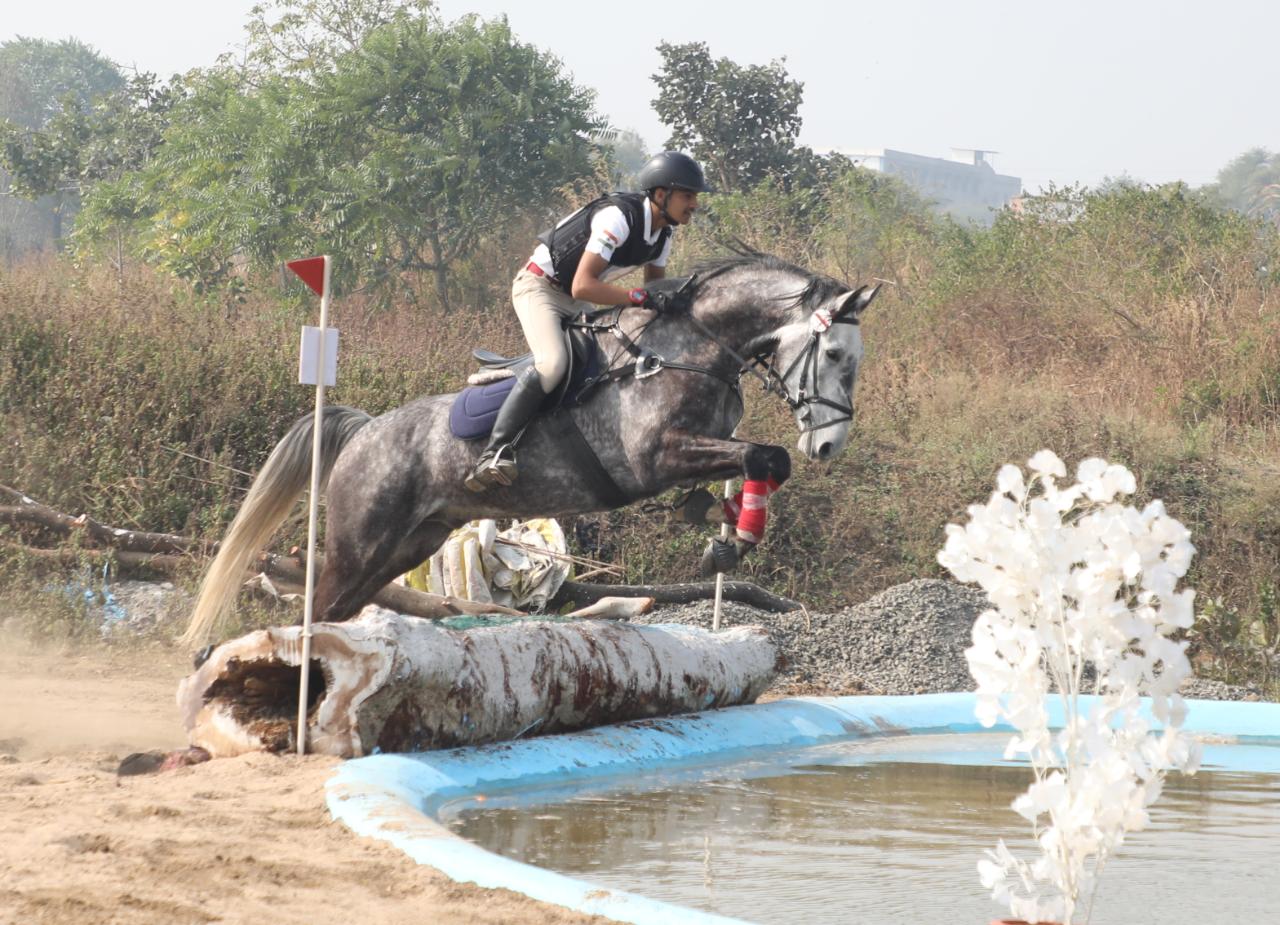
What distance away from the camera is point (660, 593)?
391 inches

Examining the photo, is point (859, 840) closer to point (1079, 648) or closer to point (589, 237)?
point (1079, 648)

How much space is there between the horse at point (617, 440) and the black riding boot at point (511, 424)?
0.08m

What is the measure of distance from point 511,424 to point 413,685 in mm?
1581

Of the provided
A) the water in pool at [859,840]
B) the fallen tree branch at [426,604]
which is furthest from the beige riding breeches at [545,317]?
the fallen tree branch at [426,604]

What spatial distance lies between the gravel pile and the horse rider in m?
2.73

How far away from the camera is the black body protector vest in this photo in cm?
615

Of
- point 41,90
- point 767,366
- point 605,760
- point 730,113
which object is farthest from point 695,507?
point 41,90

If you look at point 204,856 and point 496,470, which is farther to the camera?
point 496,470

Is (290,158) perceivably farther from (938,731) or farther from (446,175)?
(938,731)

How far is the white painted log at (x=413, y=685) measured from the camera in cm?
490

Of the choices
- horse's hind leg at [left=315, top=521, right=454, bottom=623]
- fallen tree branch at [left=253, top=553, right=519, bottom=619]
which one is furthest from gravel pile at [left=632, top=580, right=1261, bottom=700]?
horse's hind leg at [left=315, top=521, right=454, bottom=623]

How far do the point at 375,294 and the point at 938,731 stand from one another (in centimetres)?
1434

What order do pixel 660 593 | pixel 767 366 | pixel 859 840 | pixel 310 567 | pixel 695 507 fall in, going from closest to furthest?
pixel 859 840 < pixel 310 567 < pixel 767 366 < pixel 695 507 < pixel 660 593

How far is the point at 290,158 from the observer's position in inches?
788
